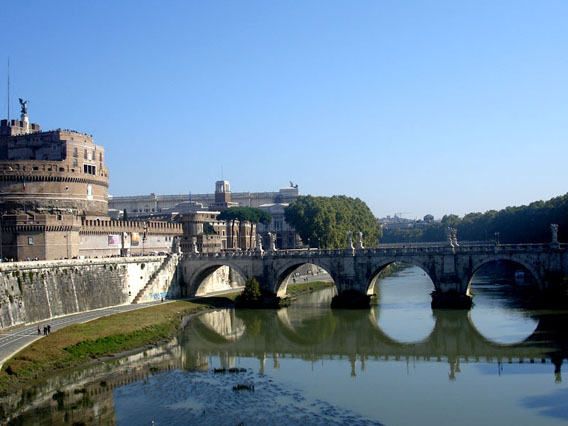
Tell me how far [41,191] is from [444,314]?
163ft

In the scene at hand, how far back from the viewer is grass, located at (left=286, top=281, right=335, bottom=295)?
86.6 metres

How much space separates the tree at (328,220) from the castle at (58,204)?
Answer: 21.4 metres

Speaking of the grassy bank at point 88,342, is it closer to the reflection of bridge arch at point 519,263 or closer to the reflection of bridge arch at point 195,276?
the reflection of bridge arch at point 195,276

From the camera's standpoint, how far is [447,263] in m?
67.6

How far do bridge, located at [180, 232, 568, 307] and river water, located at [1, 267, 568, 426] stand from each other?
12.7 ft

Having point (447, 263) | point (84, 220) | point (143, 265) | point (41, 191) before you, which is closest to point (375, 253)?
point (447, 263)

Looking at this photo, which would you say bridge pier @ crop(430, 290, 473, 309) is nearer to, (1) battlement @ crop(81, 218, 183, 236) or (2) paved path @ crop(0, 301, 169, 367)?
(2) paved path @ crop(0, 301, 169, 367)

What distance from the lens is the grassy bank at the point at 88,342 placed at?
39.8 metres

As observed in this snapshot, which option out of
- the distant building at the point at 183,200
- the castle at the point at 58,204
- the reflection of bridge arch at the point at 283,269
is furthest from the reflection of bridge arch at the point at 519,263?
the distant building at the point at 183,200

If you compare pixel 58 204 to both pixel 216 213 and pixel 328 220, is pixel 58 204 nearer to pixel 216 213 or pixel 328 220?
pixel 328 220

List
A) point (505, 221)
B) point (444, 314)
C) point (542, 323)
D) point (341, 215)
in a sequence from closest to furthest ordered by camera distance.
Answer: point (542, 323) → point (444, 314) → point (341, 215) → point (505, 221)

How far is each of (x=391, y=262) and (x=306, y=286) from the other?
77.2ft

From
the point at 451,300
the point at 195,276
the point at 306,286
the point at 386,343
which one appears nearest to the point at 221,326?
the point at 386,343

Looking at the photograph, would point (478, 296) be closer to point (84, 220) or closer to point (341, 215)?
point (341, 215)
